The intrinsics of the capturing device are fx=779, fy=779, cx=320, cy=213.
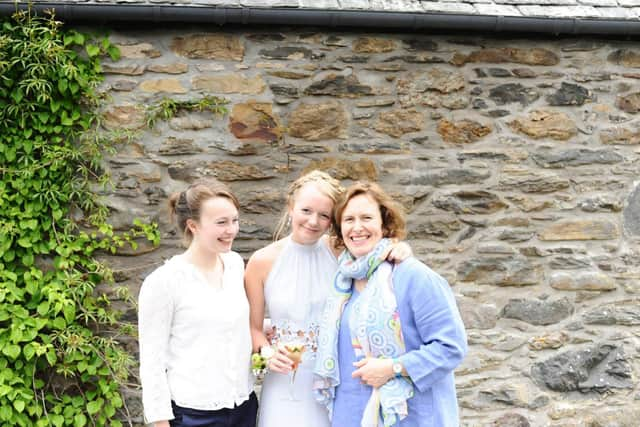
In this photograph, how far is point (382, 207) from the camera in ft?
10.5

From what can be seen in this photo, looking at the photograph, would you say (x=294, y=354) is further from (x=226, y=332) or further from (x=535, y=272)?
(x=535, y=272)

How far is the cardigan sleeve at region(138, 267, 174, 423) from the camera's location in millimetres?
3074

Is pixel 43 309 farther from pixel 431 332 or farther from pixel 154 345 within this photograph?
pixel 431 332

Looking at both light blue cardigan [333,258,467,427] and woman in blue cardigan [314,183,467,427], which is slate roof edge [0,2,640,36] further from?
light blue cardigan [333,258,467,427]

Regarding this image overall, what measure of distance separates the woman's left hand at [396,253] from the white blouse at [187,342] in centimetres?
66

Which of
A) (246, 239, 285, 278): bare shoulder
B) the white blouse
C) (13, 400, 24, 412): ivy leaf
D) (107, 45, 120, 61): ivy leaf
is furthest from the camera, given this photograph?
(107, 45, 120, 61): ivy leaf

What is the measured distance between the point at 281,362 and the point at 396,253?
0.66 m

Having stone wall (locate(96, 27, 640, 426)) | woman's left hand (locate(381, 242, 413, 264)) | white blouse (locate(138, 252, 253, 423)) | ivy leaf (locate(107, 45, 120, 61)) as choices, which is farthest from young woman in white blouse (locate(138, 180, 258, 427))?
ivy leaf (locate(107, 45, 120, 61))

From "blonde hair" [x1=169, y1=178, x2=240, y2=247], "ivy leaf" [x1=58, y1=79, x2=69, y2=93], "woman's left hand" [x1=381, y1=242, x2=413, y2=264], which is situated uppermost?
"ivy leaf" [x1=58, y1=79, x2=69, y2=93]

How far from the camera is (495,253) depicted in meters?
5.00

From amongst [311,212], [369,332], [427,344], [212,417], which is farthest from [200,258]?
[427,344]

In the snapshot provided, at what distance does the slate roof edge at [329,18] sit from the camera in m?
4.54

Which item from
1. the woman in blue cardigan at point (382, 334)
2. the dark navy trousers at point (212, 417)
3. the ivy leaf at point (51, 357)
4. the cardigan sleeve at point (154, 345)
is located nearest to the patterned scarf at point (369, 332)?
the woman in blue cardigan at point (382, 334)

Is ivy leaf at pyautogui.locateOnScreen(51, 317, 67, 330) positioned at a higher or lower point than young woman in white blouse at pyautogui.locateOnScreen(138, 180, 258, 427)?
lower
